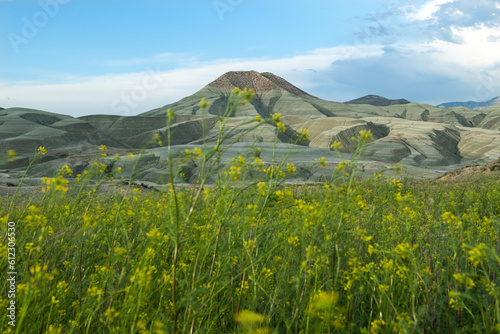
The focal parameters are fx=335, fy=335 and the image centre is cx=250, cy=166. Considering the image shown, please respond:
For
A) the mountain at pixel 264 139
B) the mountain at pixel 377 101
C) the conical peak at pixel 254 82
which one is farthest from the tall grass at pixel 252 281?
the mountain at pixel 377 101

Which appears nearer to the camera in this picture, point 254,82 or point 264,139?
point 264,139

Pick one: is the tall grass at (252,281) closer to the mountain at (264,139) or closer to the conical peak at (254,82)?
the mountain at (264,139)

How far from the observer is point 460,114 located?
69438 millimetres

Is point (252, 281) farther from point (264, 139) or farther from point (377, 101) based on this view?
point (377, 101)

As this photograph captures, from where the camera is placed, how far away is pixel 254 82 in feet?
267

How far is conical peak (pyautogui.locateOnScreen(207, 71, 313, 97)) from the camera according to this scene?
77.8 meters

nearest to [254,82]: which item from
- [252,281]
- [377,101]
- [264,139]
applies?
[377,101]

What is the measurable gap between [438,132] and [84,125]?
39.9 m

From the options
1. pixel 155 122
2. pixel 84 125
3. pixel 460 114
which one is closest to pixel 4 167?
pixel 84 125

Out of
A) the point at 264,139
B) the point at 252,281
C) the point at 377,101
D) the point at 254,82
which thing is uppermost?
the point at 254,82

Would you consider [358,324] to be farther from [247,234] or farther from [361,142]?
[361,142]

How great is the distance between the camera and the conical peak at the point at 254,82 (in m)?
77.8

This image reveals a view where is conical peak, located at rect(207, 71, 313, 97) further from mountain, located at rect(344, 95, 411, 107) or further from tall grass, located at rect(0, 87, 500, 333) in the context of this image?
tall grass, located at rect(0, 87, 500, 333)

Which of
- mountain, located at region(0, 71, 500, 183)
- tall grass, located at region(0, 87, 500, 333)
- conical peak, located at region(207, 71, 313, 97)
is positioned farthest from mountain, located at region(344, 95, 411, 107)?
tall grass, located at region(0, 87, 500, 333)
